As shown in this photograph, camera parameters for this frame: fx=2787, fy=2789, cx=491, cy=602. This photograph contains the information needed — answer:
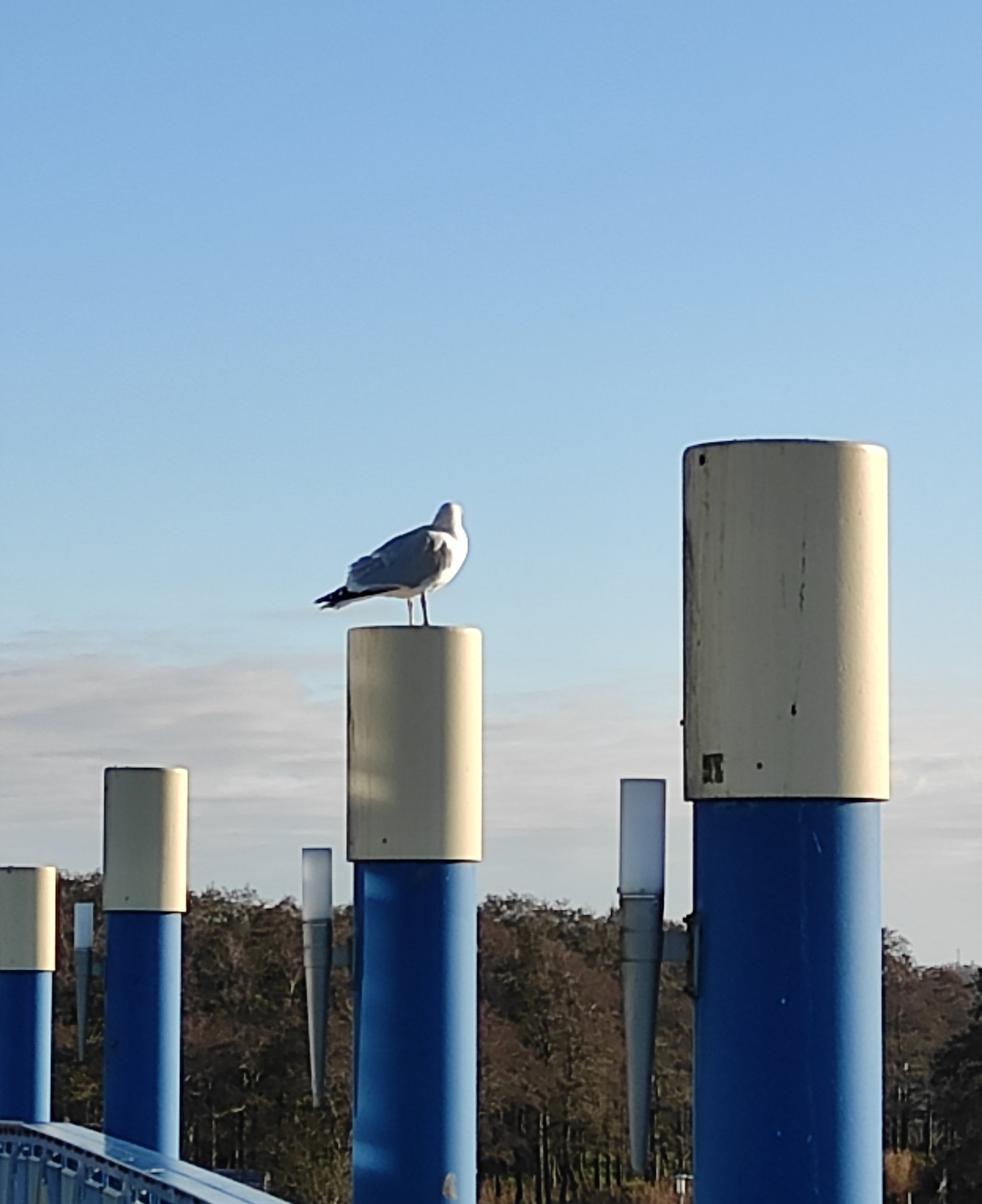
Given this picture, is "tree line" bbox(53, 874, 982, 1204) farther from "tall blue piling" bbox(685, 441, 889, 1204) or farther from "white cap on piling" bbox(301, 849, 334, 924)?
"tall blue piling" bbox(685, 441, 889, 1204)

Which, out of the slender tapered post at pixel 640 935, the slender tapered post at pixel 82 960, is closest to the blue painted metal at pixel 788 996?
the slender tapered post at pixel 640 935

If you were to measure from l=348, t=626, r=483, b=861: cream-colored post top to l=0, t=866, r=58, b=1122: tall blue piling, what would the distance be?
9185 millimetres

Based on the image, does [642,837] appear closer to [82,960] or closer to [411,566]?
[411,566]

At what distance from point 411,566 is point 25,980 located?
8.88 metres

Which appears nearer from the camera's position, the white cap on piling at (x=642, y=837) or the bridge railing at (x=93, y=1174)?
the white cap on piling at (x=642, y=837)

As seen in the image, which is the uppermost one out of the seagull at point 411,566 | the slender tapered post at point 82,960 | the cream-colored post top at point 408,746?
the seagull at point 411,566

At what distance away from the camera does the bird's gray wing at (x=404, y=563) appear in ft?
32.1

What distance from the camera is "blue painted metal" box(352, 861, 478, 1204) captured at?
898cm

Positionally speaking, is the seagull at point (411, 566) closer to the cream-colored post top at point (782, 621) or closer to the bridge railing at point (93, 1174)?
the bridge railing at point (93, 1174)

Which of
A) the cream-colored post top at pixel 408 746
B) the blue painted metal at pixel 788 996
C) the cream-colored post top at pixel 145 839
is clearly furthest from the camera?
the cream-colored post top at pixel 145 839

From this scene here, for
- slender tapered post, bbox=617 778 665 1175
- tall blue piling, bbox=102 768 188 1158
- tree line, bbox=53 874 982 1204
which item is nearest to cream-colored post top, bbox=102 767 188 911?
tall blue piling, bbox=102 768 188 1158

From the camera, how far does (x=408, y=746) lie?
8.81 metres

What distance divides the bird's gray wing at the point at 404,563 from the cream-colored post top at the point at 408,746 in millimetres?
840

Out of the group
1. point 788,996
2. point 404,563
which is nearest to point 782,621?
point 788,996
